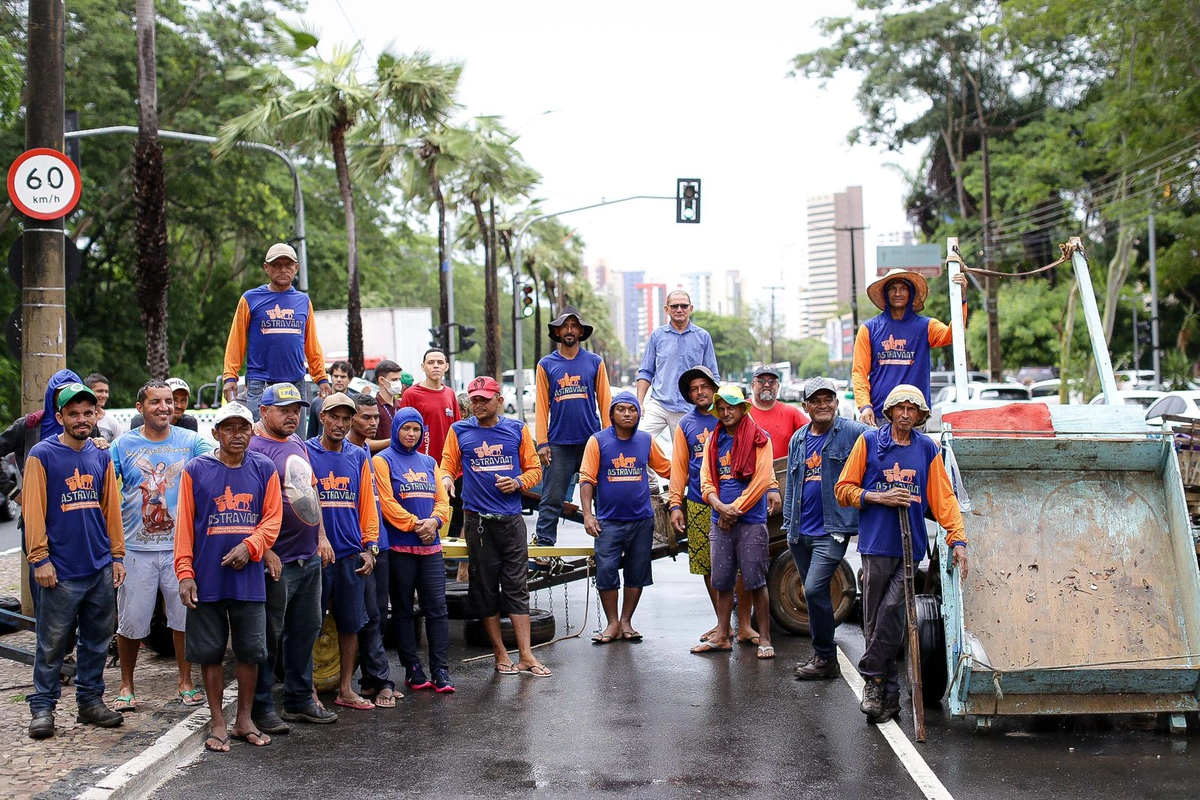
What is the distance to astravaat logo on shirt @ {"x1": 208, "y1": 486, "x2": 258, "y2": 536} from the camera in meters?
6.70

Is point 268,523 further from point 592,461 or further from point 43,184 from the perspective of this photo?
point 43,184

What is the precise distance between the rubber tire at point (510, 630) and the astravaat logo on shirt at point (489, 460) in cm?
130

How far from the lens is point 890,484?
7.43m

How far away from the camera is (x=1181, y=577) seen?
7371 millimetres

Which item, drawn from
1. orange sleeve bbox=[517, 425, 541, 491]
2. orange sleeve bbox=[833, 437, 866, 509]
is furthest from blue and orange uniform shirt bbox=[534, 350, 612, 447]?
orange sleeve bbox=[833, 437, 866, 509]

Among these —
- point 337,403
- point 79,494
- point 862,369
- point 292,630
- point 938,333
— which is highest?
point 938,333

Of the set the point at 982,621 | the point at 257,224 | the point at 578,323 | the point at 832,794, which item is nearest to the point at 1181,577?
the point at 982,621

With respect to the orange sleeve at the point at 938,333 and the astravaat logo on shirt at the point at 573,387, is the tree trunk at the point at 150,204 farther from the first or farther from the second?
the orange sleeve at the point at 938,333

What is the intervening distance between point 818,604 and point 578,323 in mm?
3324

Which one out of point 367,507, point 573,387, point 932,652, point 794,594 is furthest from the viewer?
point 573,387

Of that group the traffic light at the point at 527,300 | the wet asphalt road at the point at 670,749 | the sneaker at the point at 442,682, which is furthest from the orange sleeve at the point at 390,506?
the traffic light at the point at 527,300

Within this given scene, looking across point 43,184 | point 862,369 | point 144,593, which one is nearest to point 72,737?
point 144,593

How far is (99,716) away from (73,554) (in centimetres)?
91

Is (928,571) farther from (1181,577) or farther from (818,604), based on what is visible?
(1181,577)
